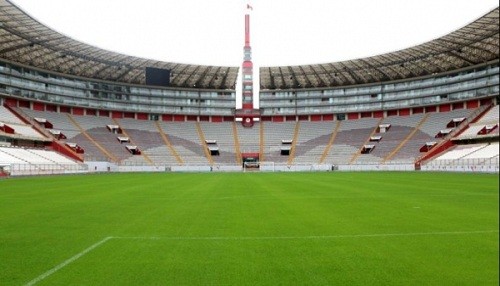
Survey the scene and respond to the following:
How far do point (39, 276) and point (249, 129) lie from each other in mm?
85063

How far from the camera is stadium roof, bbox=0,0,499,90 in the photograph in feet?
182

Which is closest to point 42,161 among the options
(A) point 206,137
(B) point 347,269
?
(A) point 206,137

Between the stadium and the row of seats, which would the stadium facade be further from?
the row of seats

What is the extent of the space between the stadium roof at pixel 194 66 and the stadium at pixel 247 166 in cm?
41

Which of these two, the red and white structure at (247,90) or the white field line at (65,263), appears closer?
the white field line at (65,263)

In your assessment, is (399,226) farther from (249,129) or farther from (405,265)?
(249,129)

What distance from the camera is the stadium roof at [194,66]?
55.4 metres

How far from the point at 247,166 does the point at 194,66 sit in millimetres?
22175

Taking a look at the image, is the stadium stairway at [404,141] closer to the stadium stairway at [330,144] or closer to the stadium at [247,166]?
the stadium at [247,166]

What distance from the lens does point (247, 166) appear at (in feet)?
253

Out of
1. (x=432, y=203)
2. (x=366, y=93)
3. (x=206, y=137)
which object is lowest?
(x=432, y=203)

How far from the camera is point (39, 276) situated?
21.6 ft

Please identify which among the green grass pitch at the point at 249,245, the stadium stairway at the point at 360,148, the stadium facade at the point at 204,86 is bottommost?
the green grass pitch at the point at 249,245

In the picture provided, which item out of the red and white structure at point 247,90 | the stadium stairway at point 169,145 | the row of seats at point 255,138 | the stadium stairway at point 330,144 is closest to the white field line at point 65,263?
the row of seats at point 255,138
